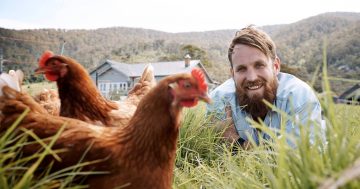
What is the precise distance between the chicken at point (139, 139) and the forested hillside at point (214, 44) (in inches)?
1834

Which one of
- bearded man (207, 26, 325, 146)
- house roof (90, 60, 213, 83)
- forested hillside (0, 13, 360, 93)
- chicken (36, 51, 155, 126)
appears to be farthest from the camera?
forested hillside (0, 13, 360, 93)

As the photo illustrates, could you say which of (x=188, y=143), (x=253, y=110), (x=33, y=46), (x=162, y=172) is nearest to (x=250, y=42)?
(x=253, y=110)

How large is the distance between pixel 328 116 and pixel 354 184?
1.11ft

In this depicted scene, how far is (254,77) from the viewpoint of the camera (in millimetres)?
3742

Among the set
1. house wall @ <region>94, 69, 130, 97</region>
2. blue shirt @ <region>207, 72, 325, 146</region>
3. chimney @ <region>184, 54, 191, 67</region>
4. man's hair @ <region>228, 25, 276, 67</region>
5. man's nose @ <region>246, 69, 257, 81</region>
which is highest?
man's hair @ <region>228, 25, 276, 67</region>

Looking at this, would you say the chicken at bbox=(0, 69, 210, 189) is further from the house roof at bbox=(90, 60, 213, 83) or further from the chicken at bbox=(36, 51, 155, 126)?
the house roof at bbox=(90, 60, 213, 83)

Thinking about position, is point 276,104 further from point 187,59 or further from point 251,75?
point 187,59

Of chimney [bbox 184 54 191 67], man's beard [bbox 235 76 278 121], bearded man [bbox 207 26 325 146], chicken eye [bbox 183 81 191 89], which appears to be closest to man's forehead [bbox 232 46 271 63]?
bearded man [bbox 207 26 325 146]

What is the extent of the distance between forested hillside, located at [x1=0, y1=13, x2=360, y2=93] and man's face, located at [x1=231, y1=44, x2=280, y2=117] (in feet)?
148

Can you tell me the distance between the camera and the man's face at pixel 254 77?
12.3 feet

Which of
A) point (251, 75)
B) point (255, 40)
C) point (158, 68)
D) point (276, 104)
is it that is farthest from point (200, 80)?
point (158, 68)

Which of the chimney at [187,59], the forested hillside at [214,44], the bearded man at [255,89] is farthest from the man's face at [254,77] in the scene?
the forested hillside at [214,44]

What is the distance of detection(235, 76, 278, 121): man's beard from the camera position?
3.75m

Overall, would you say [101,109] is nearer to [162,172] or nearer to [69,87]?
[69,87]
